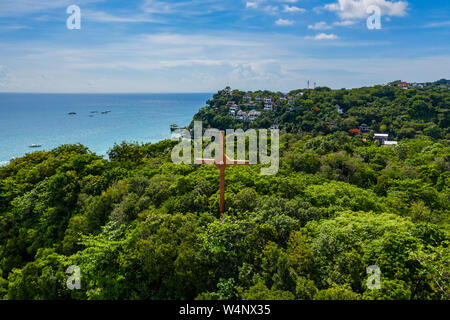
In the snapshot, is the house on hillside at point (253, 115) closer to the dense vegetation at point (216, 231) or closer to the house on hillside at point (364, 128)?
the house on hillside at point (364, 128)

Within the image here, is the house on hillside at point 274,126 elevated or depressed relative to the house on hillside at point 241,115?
depressed

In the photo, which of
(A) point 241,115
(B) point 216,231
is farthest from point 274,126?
(B) point 216,231

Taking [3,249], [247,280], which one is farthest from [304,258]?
[3,249]

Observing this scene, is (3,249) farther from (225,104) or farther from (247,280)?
(225,104)

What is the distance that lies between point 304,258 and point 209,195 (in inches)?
244

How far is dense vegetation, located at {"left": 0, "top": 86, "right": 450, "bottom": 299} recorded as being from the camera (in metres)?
8.31

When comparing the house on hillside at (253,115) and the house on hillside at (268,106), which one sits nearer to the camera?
the house on hillside at (253,115)

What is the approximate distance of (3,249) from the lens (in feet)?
49.4

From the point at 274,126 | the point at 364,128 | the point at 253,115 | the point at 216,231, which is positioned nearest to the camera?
the point at 216,231

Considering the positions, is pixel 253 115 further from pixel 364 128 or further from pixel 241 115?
pixel 364 128

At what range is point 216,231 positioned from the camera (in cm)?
1005

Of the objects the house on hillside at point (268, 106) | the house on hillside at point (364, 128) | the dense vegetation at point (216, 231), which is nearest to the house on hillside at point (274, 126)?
the house on hillside at point (268, 106)

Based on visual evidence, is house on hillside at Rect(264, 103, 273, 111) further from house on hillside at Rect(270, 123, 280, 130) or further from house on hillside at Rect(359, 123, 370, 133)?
house on hillside at Rect(359, 123, 370, 133)

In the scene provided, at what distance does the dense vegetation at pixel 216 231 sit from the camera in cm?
831
